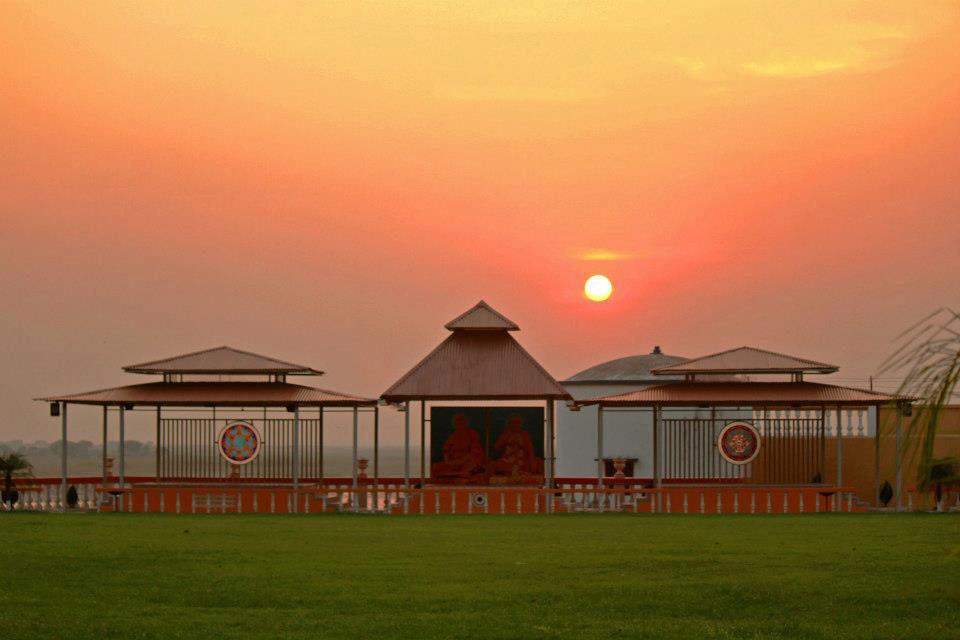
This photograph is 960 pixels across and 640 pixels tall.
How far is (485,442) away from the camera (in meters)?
36.1

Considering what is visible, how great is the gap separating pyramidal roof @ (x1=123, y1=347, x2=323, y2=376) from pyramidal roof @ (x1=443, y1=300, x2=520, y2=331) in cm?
347

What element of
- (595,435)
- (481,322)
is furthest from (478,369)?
(595,435)

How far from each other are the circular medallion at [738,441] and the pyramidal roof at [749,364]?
1.25m

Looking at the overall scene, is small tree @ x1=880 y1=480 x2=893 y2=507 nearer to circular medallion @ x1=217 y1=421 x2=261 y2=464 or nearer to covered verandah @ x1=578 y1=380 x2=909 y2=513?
covered verandah @ x1=578 y1=380 x2=909 y2=513

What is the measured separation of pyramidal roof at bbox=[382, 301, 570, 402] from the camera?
34094 millimetres

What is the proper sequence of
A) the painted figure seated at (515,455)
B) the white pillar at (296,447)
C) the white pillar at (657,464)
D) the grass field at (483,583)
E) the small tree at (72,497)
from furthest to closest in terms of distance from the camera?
the painted figure seated at (515,455)
the small tree at (72,497)
the white pillar at (296,447)
the white pillar at (657,464)
the grass field at (483,583)

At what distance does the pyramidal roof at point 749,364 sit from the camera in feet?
113

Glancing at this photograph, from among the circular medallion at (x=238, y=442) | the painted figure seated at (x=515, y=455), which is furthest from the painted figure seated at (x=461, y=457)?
the circular medallion at (x=238, y=442)

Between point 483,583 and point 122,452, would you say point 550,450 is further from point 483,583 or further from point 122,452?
point 483,583

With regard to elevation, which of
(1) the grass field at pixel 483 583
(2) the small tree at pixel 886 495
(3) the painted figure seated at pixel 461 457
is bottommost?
(2) the small tree at pixel 886 495

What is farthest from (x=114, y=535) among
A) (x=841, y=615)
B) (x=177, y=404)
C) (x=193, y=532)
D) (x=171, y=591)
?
(x=841, y=615)

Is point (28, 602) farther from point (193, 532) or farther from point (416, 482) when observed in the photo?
point (416, 482)

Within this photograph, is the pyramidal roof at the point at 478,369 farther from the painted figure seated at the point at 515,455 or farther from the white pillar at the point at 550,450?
the painted figure seated at the point at 515,455

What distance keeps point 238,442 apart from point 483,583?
1935 centimetres
